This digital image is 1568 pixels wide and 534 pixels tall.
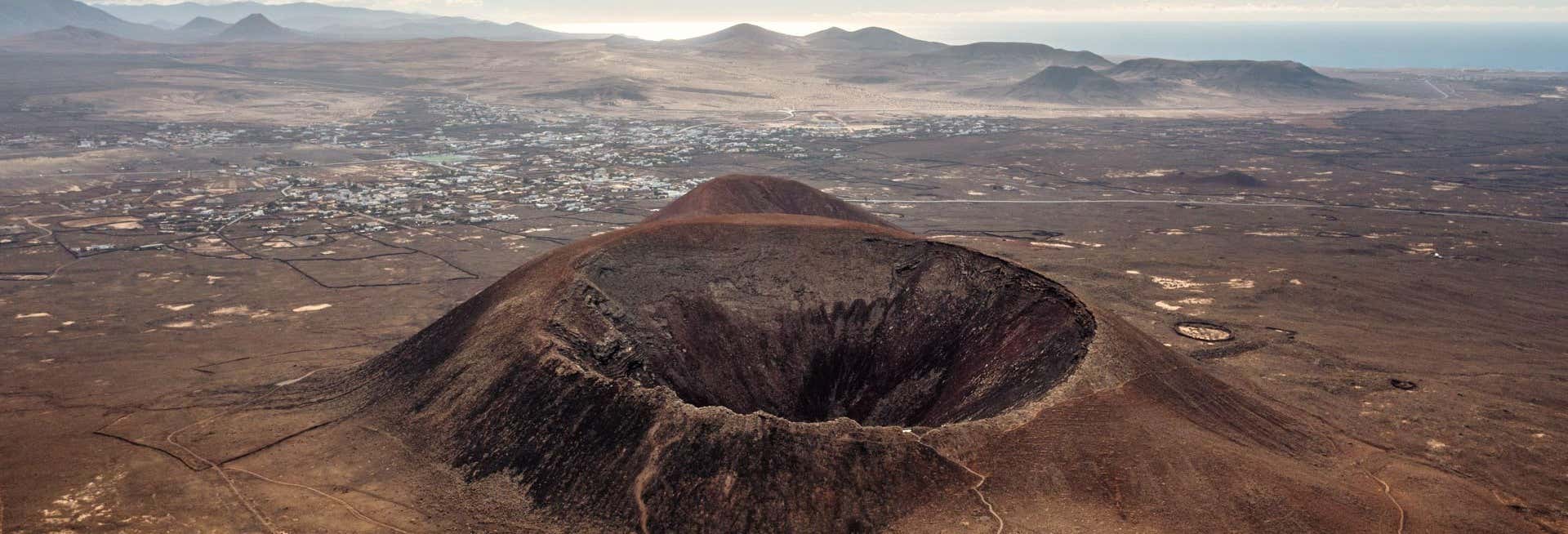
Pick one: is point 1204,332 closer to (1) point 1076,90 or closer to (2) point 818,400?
(2) point 818,400

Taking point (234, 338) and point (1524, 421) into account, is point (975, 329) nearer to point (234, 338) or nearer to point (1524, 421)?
point (1524, 421)

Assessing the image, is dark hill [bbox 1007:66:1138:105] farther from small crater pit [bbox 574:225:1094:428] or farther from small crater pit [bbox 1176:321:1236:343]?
small crater pit [bbox 574:225:1094:428]

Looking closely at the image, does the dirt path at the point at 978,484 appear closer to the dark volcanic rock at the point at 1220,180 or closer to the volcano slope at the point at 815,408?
the volcano slope at the point at 815,408

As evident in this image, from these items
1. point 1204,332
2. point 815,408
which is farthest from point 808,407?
point 1204,332

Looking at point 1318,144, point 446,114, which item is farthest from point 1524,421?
point 446,114

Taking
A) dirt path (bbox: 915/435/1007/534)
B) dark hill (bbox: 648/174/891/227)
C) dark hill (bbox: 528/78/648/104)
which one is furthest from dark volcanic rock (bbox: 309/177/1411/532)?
dark hill (bbox: 528/78/648/104)

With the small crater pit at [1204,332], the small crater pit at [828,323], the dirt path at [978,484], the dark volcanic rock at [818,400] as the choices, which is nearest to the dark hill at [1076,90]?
the small crater pit at [1204,332]
